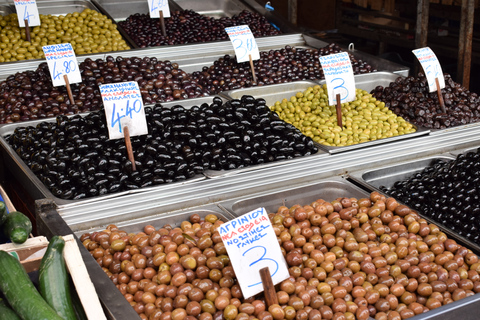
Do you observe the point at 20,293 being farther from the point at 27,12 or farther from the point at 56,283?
the point at 27,12

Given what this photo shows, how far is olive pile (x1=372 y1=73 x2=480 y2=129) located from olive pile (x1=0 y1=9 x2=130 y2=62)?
8.32 ft

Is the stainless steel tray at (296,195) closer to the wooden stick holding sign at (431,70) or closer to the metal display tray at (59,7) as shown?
the wooden stick holding sign at (431,70)

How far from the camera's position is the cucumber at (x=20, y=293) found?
1.43 metres

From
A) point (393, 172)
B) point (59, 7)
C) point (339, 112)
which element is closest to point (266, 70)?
point (339, 112)

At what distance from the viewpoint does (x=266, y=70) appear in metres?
4.47

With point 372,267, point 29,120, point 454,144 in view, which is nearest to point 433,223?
point 372,267

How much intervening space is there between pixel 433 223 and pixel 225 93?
1923mm

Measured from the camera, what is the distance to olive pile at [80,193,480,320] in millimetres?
1797

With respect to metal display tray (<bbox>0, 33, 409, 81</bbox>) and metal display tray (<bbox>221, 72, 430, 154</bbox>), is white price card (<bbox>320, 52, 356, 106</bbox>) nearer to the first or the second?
metal display tray (<bbox>221, 72, 430, 154</bbox>)

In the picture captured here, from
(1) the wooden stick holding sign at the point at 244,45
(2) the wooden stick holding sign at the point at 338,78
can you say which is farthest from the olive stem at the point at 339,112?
(1) the wooden stick holding sign at the point at 244,45

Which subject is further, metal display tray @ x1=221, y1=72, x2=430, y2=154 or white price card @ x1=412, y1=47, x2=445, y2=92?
metal display tray @ x1=221, y1=72, x2=430, y2=154

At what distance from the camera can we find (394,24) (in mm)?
8094

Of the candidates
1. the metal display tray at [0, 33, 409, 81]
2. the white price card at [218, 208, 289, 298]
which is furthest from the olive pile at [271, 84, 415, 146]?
the white price card at [218, 208, 289, 298]

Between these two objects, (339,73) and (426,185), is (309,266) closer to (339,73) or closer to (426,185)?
(426,185)
